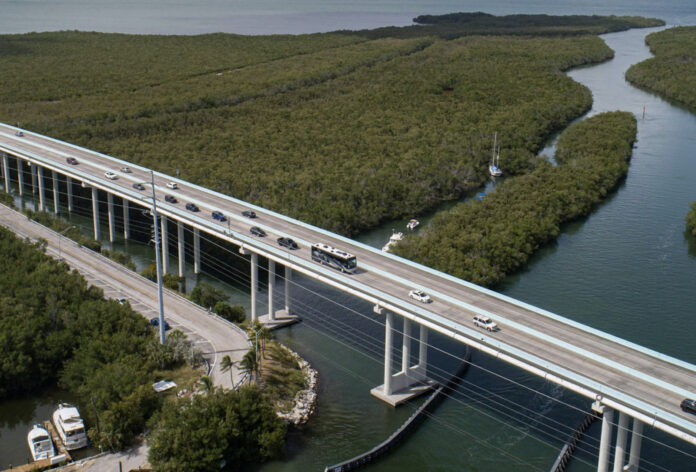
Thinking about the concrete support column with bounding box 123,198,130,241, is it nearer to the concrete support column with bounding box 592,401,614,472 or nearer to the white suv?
the white suv

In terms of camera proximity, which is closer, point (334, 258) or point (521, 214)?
point (334, 258)

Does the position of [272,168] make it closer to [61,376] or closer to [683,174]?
[61,376]

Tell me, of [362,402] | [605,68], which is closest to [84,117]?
[362,402]

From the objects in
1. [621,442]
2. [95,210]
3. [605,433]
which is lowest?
[621,442]

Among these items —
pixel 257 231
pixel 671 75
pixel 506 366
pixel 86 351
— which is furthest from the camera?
pixel 671 75

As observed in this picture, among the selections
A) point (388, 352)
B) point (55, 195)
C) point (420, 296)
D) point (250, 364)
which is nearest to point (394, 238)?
point (388, 352)

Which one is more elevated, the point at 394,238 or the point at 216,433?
the point at 394,238

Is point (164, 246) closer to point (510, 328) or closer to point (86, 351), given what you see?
point (86, 351)

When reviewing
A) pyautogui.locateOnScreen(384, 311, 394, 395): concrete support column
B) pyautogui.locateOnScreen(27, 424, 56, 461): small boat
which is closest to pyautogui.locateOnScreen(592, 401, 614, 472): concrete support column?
pyautogui.locateOnScreen(384, 311, 394, 395): concrete support column
